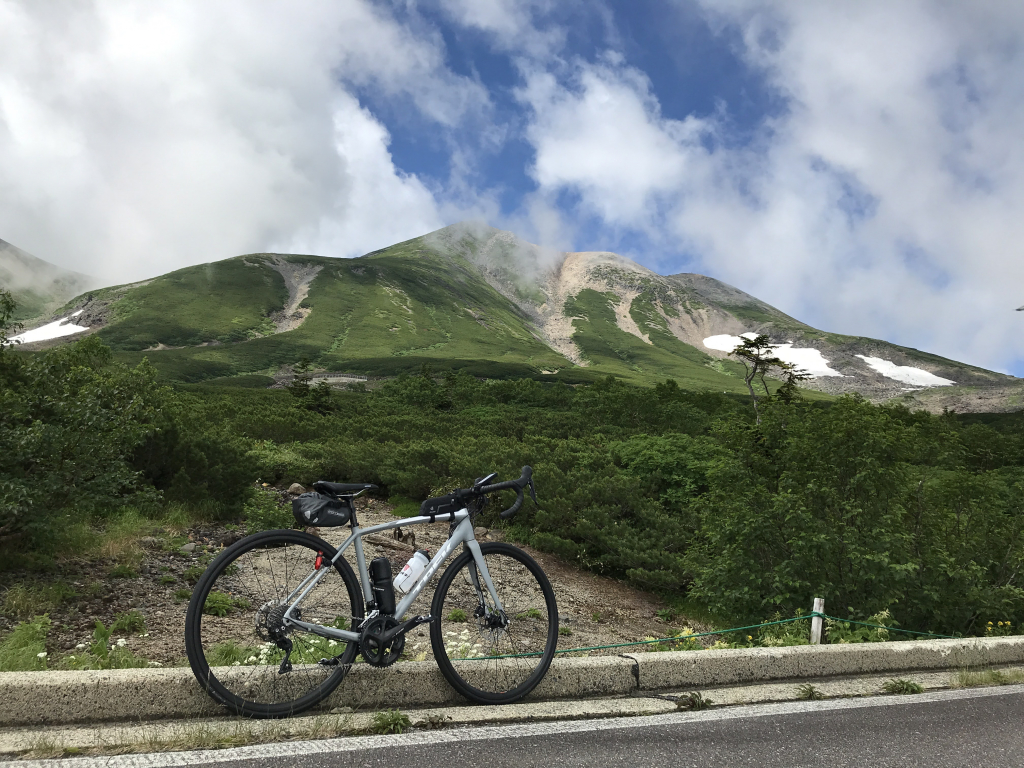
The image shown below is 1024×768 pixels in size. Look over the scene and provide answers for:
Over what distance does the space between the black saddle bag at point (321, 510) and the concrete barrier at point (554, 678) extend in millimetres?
921

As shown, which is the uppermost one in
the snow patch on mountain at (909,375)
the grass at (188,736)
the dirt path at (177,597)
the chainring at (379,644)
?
the snow patch on mountain at (909,375)

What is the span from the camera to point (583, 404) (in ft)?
143

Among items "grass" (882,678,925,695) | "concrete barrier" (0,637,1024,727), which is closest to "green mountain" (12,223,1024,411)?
"concrete barrier" (0,637,1024,727)

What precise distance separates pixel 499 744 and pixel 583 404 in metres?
40.6

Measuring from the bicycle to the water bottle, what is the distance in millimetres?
40

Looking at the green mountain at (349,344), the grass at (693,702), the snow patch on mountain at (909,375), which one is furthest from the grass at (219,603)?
the snow patch on mountain at (909,375)

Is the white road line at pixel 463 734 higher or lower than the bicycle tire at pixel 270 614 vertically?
lower

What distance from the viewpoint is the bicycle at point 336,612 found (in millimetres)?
3486

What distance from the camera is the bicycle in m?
→ 3.49

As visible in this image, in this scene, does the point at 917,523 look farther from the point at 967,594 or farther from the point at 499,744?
the point at 499,744

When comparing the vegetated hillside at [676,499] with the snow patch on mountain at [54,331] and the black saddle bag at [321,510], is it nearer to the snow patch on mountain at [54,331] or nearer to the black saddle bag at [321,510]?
the black saddle bag at [321,510]

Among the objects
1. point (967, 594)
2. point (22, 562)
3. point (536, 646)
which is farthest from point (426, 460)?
point (536, 646)

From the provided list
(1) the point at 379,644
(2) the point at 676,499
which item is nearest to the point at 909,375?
(2) the point at 676,499

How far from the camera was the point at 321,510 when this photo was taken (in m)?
3.69
